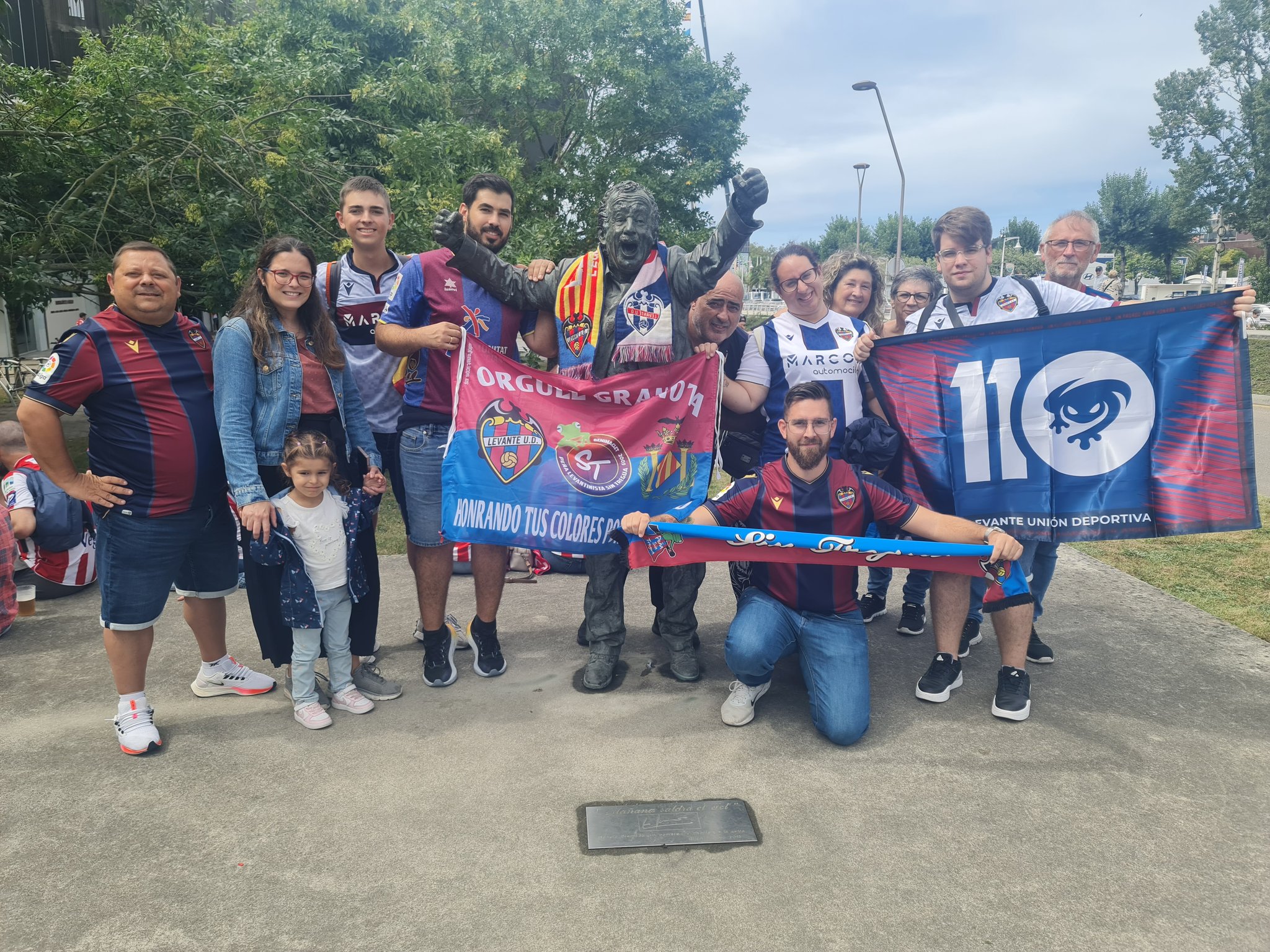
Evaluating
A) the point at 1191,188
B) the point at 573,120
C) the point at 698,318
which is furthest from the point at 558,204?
the point at 1191,188

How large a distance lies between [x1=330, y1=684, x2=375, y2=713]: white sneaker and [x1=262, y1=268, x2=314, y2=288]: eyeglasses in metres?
1.81

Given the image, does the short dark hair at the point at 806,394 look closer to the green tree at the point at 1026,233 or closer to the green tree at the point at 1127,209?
the green tree at the point at 1127,209

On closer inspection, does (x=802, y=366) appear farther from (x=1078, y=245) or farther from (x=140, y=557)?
(x=140, y=557)

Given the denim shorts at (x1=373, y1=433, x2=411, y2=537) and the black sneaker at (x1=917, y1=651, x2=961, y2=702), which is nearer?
the black sneaker at (x1=917, y1=651, x2=961, y2=702)

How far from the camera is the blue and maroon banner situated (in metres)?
3.66

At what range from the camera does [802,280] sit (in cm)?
427

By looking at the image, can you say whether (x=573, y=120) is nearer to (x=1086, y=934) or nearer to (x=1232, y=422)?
(x=1232, y=422)

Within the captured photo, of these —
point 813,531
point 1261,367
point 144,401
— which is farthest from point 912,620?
point 1261,367

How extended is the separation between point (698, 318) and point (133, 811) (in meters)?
3.16

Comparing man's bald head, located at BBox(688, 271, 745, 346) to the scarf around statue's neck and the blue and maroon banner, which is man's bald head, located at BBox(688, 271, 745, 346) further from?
the blue and maroon banner

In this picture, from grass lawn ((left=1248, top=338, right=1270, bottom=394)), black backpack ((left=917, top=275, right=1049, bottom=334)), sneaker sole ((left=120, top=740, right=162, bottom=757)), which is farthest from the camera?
→ grass lawn ((left=1248, top=338, right=1270, bottom=394))

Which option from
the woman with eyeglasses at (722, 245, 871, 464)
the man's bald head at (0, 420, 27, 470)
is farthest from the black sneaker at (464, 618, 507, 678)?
the man's bald head at (0, 420, 27, 470)

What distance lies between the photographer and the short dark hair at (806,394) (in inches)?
148

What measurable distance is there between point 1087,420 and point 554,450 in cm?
244
